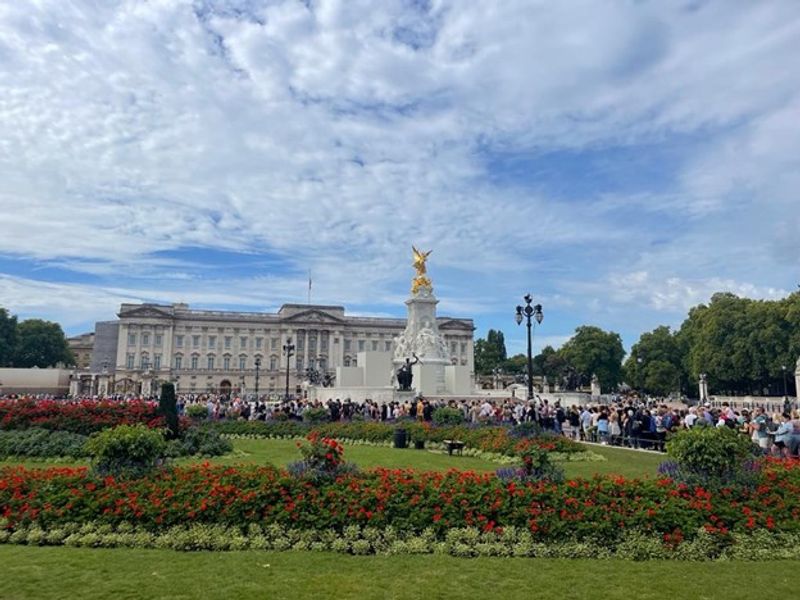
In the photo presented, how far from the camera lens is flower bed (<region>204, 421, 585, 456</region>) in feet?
58.2

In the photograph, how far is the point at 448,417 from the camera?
949 inches

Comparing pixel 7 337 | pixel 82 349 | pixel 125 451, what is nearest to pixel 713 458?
pixel 125 451

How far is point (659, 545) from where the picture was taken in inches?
332

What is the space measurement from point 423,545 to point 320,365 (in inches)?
4179

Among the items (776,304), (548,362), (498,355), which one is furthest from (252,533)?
(498,355)

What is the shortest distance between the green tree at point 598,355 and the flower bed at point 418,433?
70151 millimetres

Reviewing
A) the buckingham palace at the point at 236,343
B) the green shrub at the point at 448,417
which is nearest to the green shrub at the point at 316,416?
the green shrub at the point at 448,417

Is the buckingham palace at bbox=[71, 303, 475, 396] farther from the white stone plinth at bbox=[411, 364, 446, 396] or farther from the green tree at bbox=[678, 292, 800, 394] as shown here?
the white stone plinth at bbox=[411, 364, 446, 396]

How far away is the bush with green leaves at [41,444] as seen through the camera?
1692 centimetres

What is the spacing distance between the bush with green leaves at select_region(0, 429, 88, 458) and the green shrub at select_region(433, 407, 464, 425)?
12052 millimetres

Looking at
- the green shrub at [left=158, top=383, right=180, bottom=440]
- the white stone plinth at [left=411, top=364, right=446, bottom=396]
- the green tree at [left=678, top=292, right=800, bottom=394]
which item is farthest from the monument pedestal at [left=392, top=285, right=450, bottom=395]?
the green tree at [left=678, top=292, right=800, bottom=394]

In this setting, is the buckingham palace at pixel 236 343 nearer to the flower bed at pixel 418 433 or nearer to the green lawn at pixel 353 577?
the flower bed at pixel 418 433

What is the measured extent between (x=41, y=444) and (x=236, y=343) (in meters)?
102

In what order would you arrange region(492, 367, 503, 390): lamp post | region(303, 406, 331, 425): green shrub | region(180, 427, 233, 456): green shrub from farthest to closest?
region(492, 367, 503, 390): lamp post
region(303, 406, 331, 425): green shrub
region(180, 427, 233, 456): green shrub
